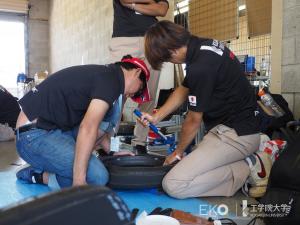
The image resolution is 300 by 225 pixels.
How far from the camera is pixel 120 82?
74.7 inches

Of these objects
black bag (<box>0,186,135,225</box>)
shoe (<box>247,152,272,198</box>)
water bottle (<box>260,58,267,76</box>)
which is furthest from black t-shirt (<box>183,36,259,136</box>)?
water bottle (<box>260,58,267,76</box>)

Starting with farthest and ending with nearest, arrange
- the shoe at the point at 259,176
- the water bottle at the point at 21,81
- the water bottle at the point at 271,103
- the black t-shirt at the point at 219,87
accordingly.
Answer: the water bottle at the point at 21,81 → the water bottle at the point at 271,103 → the shoe at the point at 259,176 → the black t-shirt at the point at 219,87

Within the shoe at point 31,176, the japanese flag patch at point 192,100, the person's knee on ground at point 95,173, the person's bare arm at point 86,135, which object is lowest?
the shoe at point 31,176

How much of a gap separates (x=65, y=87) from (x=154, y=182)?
30.0 inches

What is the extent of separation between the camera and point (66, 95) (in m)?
1.96

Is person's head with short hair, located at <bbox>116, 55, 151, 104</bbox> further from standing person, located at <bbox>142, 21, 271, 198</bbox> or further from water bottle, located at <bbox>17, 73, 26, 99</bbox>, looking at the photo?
water bottle, located at <bbox>17, 73, 26, 99</bbox>

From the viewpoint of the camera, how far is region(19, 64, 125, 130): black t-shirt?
1.91 meters

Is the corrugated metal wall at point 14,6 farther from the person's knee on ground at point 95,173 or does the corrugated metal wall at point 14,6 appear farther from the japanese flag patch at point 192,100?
the japanese flag patch at point 192,100

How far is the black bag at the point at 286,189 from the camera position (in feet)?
4.70

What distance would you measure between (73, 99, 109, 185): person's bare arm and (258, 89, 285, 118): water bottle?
1443 millimetres

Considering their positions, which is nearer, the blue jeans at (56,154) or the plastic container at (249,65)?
the blue jeans at (56,154)

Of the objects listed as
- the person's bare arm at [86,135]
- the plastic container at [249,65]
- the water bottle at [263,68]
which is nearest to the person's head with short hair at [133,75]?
the person's bare arm at [86,135]

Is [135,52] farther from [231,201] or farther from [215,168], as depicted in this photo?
[231,201]

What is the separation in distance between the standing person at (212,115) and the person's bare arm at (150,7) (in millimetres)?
766
